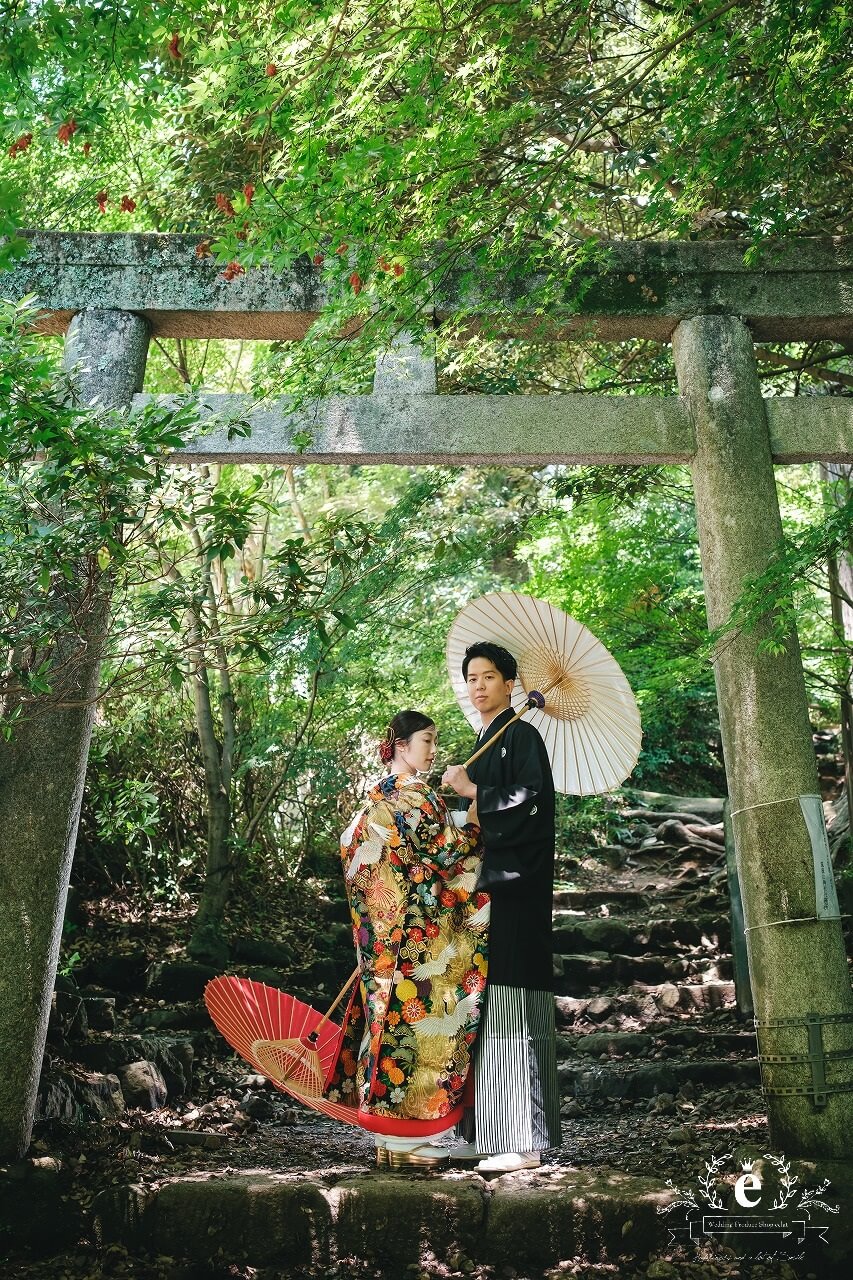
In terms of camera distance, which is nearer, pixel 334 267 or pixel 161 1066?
pixel 334 267

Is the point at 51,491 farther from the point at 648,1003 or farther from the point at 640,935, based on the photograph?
the point at 640,935

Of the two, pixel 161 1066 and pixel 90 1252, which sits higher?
pixel 161 1066

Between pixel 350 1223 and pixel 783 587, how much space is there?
2971mm

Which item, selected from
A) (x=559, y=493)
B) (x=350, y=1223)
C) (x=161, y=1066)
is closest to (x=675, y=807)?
(x=559, y=493)

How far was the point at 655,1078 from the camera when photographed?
5836mm

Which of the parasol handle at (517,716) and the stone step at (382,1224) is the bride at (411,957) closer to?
the parasol handle at (517,716)

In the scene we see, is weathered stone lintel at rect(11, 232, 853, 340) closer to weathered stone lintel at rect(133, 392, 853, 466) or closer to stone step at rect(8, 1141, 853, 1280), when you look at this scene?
weathered stone lintel at rect(133, 392, 853, 466)

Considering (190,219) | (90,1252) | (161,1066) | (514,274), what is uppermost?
(190,219)

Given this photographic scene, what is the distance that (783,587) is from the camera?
4410 millimetres

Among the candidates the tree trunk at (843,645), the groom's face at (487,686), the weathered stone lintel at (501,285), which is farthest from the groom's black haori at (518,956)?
the tree trunk at (843,645)

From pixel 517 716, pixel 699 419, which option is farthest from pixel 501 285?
pixel 517 716

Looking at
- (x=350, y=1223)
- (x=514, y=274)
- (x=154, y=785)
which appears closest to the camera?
(x=350, y=1223)

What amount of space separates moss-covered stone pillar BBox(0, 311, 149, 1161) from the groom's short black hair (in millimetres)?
1647

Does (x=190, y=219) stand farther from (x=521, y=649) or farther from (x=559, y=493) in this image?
(x=521, y=649)
